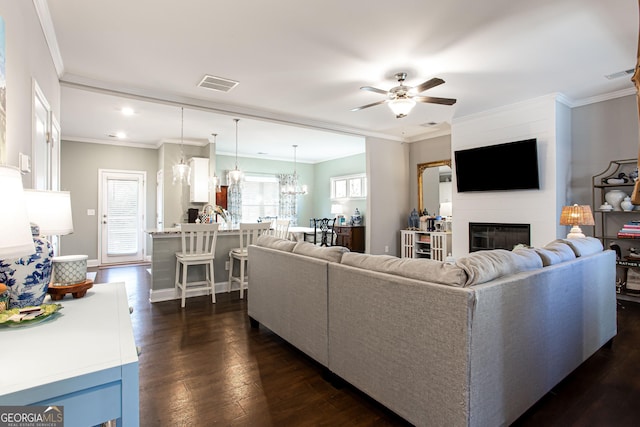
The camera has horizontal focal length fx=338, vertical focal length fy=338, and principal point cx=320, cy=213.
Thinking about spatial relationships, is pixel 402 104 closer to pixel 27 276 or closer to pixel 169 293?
pixel 27 276

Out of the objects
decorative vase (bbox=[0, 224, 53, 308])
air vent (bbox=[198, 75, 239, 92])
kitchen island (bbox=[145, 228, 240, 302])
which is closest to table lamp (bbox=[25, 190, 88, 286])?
decorative vase (bbox=[0, 224, 53, 308])

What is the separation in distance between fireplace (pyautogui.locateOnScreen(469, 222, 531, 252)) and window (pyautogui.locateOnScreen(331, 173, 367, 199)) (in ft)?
11.2

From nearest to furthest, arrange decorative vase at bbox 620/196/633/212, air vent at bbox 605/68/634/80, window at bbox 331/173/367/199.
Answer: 1. air vent at bbox 605/68/634/80
2. decorative vase at bbox 620/196/633/212
3. window at bbox 331/173/367/199

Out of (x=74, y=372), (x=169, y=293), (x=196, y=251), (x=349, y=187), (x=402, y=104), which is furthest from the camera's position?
(x=349, y=187)

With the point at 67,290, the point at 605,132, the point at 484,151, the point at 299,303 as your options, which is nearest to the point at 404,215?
the point at 484,151

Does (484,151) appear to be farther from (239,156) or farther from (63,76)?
(239,156)

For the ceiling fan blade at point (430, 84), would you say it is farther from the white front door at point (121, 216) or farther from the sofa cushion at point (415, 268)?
the white front door at point (121, 216)

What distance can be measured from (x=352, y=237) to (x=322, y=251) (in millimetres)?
5173

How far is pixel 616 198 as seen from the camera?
4.21 m

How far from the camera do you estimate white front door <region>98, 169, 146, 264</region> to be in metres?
7.16

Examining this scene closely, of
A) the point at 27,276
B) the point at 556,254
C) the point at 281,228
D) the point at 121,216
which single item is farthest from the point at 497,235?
the point at 121,216

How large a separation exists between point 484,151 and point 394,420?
438cm

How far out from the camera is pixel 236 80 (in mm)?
3934

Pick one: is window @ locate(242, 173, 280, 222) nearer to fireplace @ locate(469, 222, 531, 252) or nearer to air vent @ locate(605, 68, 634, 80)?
fireplace @ locate(469, 222, 531, 252)
